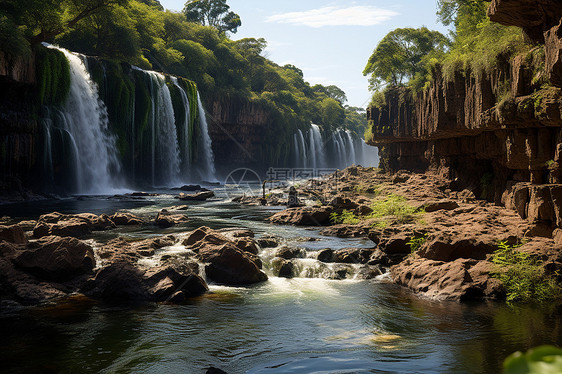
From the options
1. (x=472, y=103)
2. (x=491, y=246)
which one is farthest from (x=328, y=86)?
(x=491, y=246)

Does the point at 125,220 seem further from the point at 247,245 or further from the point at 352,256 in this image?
the point at 352,256

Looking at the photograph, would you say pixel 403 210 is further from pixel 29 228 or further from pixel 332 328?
pixel 29 228

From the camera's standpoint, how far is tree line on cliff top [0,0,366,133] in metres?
27.2

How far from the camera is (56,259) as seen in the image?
951 cm

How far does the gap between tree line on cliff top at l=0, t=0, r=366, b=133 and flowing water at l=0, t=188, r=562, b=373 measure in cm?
2018

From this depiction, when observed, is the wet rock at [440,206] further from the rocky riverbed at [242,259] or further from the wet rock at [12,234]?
the wet rock at [12,234]

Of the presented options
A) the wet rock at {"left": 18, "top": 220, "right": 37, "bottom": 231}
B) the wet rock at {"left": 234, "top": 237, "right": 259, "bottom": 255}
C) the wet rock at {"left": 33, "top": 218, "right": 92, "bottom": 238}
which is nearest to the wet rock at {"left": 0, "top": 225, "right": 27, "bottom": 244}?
the wet rock at {"left": 33, "top": 218, "right": 92, "bottom": 238}

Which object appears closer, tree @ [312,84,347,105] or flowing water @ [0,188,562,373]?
flowing water @ [0,188,562,373]

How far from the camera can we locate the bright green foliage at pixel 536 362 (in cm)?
69

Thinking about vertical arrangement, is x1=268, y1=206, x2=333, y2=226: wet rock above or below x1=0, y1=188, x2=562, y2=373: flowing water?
above

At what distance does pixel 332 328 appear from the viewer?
7.61 m

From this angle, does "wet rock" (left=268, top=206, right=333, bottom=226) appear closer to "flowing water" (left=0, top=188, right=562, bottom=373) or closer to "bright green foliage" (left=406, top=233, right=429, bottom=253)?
"bright green foliage" (left=406, top=233, right=429, bottom=253)

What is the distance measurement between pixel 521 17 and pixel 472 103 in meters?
6.04

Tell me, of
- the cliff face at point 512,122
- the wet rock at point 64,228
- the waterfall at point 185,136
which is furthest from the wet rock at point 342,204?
the waterfall at point 185,136
